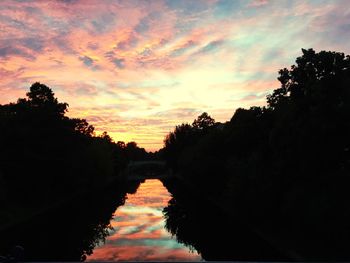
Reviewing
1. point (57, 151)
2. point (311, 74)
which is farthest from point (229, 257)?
point (57, 151)

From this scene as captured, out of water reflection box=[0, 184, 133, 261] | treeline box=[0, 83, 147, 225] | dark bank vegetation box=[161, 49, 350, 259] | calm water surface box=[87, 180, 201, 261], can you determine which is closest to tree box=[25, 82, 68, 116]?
treeline box=[0, 83, 147, 225]

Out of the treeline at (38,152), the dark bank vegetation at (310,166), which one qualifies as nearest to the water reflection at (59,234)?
the treeline at (38,152)

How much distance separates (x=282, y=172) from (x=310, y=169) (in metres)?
3.75

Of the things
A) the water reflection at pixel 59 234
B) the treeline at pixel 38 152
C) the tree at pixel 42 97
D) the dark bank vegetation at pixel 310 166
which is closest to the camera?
the dark bank vegetation at pixel 310 166

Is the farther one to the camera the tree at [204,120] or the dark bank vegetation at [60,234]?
the tree at [204,120]

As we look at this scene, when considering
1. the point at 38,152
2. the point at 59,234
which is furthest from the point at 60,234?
the point at 38,152

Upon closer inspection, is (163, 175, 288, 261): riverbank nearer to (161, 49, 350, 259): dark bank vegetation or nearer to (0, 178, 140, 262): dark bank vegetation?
(161, 49, 350, 259): dark bank vegetation

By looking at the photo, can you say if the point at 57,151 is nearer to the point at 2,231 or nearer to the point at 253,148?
the point at 2,231

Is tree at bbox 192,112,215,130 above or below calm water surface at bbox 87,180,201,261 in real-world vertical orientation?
above

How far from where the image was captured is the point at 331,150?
94.7 feet

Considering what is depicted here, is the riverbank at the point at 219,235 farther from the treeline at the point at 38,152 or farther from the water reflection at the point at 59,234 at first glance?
the treeline at the point at 38,152

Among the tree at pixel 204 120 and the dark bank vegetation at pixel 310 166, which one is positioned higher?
the tree at pixel 204 120

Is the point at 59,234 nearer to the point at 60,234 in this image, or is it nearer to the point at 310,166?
the point at 60,234

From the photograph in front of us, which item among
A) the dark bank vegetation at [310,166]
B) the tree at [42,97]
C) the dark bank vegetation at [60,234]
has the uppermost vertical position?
the tree at [42,97]
